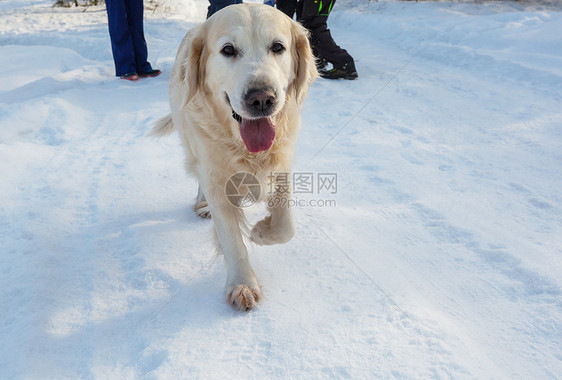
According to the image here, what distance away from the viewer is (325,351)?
1477 mm

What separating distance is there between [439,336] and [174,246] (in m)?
1.39

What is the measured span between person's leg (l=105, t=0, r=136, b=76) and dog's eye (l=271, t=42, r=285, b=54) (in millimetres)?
3450

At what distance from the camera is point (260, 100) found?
1699mm

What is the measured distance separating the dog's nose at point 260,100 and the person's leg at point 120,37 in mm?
3683

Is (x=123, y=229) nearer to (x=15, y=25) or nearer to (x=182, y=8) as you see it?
(x=15, y=25)

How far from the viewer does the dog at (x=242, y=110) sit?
1767 millimetres

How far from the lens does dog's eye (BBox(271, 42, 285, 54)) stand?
1.91m

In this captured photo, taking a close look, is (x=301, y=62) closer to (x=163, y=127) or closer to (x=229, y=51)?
(x=229, y=51)

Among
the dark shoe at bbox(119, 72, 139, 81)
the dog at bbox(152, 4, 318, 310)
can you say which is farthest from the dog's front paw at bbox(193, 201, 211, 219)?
the dark shoe at bbox(119, 72, 139, 81)

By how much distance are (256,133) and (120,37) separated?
3628mm

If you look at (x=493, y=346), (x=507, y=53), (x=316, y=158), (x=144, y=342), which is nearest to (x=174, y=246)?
(x=144, y=342)

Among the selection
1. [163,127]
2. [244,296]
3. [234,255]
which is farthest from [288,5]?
[244,296]

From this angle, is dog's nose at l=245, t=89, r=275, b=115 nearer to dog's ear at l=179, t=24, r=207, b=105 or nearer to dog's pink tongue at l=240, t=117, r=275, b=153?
dog's pink tongue at l=240, t=117, r=275, b=153

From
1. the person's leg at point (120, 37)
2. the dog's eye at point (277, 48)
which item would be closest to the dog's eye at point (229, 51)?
the dog's eye at point (277, 48)
